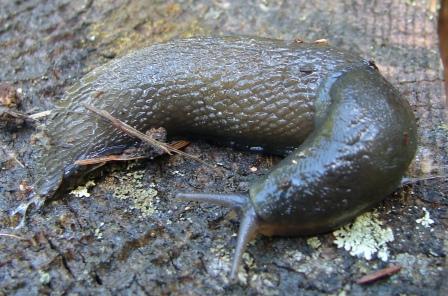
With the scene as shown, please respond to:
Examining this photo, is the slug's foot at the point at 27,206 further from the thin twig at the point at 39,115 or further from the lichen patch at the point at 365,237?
the lichen patch at the point at 365,237

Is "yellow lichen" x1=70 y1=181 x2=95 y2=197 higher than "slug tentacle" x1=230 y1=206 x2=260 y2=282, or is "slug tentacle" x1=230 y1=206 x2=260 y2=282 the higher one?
"slug tentacle" x1=230 y1=206 x2=260 y2=282

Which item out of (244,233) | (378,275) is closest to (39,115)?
(244,233)

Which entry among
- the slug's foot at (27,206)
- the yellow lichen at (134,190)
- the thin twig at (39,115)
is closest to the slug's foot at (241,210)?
the yellow lichen at (134,190)

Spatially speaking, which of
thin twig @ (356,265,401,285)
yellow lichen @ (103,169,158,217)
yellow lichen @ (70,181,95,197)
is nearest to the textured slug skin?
yellow lichen @ (70,181,95,197)

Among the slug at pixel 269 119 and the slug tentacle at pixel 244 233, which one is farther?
the slug at pixel 269 119

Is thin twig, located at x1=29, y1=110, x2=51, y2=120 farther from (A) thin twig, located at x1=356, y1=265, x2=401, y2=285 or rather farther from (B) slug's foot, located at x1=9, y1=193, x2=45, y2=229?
(A) thin twig, located at x1=356, y1=265, x2=401, y2=285

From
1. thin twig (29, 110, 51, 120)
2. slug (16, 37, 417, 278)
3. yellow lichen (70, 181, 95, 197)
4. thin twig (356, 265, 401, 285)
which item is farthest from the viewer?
thin twig (29, 110, 51, 120)

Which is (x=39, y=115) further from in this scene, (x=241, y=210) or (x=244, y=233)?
(x=244, y=233)
